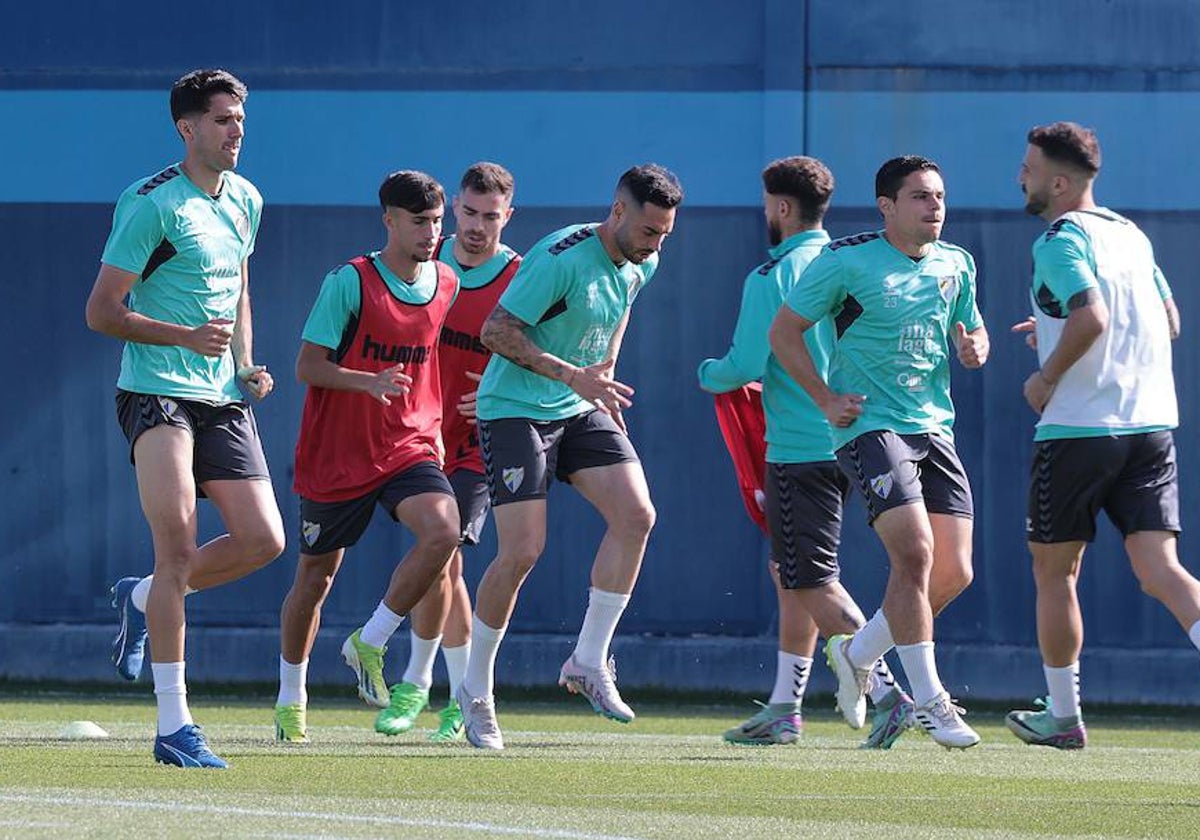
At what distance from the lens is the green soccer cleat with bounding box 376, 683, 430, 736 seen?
9.34 m

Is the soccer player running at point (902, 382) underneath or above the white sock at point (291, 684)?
above

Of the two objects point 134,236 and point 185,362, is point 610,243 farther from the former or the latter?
point 134,236

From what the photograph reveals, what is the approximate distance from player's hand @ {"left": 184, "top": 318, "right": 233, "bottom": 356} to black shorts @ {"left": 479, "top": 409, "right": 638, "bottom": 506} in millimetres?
1572

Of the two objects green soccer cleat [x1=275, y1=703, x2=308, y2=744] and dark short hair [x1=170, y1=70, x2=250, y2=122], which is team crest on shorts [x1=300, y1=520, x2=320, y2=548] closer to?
green soccer cleat [x1=275, y1=703, x2=308, y2=744]

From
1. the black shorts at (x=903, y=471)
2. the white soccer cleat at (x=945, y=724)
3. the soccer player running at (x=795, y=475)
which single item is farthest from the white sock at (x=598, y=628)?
the white soccer cleat at (x=945, y=724)

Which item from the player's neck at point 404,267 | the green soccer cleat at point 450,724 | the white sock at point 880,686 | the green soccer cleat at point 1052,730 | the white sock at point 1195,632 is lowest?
the green soccer cleat at point 450,724

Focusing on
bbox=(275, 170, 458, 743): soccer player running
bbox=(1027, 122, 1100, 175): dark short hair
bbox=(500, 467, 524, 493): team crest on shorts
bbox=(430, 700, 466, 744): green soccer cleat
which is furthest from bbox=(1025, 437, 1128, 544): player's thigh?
bbox=(430, 700, 466, 744): green soccer cleat

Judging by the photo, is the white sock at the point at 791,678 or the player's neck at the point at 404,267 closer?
the player's neck at the point at 404,267

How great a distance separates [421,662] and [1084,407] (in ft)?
9.44

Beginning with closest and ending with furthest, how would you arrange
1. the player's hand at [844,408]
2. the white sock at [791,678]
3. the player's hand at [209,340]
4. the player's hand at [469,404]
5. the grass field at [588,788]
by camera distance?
Answer: 1. the grass field at [588,788]
2. the player's hand at [209,340]
3. the player's hand at [844,408]
4. the white sock at [791,678]
5. the player's hand at [469,404]

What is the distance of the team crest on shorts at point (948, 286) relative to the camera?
881cm

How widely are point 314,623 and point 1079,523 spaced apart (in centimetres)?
303

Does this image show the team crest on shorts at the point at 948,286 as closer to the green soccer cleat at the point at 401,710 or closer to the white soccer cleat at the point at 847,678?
the white soccer cleat at the point at 847,678

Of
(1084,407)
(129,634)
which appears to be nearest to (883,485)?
(1084,407)
